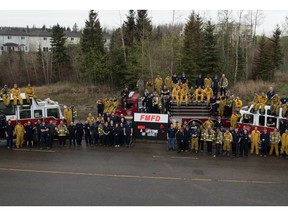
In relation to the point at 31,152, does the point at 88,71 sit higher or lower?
Answer: higher

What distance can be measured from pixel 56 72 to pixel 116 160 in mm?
37473

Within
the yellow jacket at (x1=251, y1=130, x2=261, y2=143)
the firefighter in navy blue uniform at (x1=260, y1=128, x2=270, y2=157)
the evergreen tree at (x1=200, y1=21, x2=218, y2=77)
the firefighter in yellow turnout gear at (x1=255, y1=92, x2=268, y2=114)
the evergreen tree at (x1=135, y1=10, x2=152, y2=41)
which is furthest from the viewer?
the evergreen tree at (x1=135, y1=10, x2=152, y2=41)

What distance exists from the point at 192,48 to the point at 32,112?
21.8 metres

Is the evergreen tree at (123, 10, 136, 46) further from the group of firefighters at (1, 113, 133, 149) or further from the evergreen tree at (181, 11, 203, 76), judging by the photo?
the group of firefighters at (1, 113, 133, 149)

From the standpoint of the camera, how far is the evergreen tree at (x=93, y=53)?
40.2 metres

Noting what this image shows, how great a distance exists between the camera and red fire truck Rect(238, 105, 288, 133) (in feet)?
59.6

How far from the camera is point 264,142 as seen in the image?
57.7 feet

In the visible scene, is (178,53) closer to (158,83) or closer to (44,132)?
(158,83)

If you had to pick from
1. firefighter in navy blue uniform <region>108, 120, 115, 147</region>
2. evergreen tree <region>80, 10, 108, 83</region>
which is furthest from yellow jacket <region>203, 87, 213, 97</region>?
evergreen tree <region>80, 10, 108, 83</region>

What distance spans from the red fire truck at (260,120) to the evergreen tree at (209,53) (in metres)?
16.9

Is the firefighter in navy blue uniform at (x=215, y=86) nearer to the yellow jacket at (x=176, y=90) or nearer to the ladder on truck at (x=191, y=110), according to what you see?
the ladder on truck at (x=191, y=110)

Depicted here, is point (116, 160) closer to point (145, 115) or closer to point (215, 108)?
point (145, 115)

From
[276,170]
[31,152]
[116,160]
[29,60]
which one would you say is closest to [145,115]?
[116,160]

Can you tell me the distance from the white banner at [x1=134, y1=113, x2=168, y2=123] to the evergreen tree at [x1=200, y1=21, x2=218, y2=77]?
1714 cm
